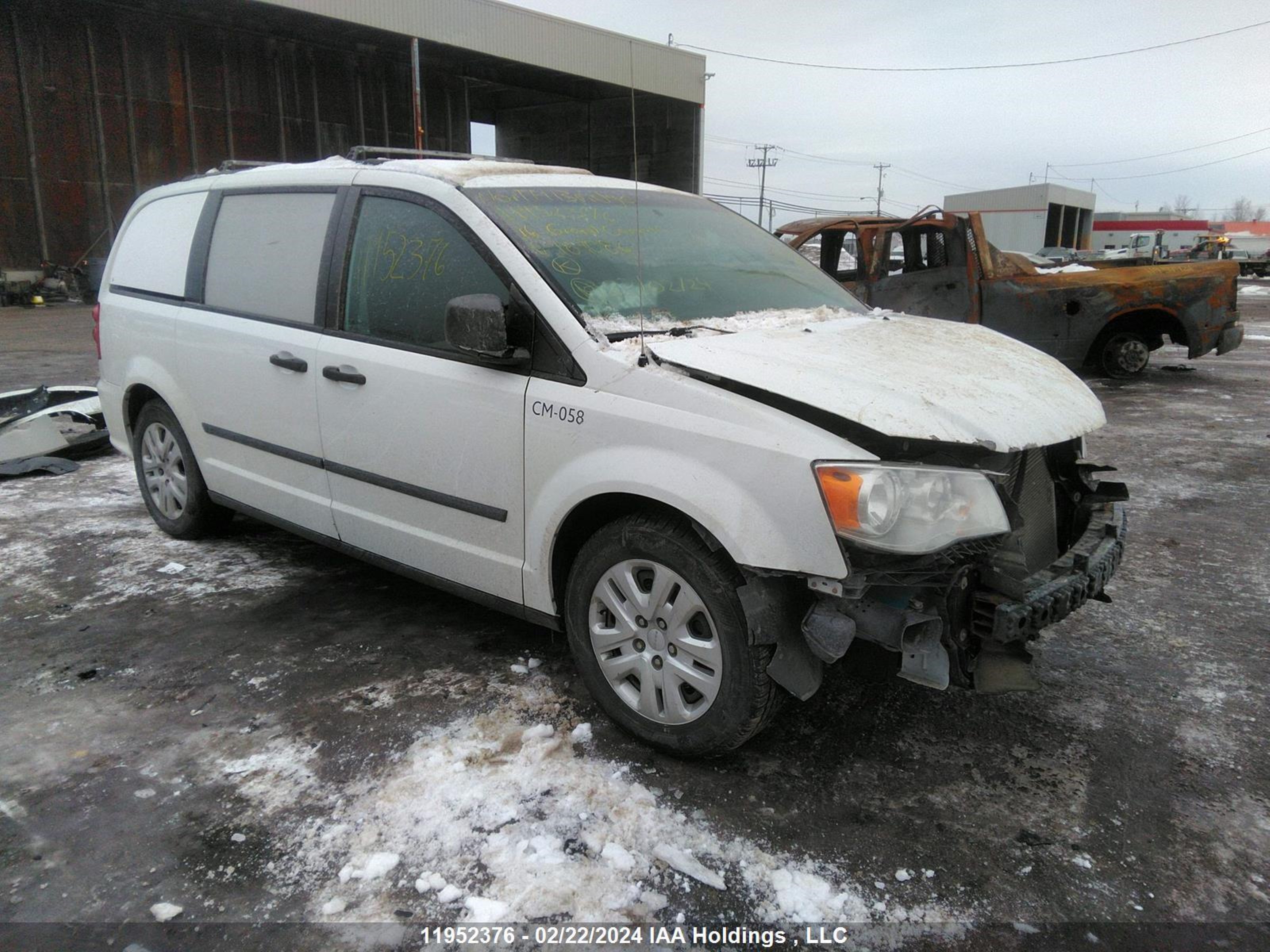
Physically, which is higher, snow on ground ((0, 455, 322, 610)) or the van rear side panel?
the van rear side panel

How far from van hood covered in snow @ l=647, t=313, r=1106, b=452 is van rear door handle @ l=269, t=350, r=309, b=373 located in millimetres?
1571

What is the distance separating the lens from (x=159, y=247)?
466cm

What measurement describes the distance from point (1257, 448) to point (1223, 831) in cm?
573

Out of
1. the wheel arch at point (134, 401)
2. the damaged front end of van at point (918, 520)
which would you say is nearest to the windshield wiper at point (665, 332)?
the damaged front end of van at point (918, 520)

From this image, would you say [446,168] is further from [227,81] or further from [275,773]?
[227,81]

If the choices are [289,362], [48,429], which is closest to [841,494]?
[289,362]

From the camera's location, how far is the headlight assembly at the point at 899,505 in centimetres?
232

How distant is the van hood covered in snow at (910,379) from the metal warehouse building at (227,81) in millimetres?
21030

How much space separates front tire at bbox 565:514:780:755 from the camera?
2.55m

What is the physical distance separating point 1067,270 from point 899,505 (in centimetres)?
946

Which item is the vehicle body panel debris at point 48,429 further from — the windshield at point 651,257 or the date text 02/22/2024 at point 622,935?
the date text 02/22/2024 at point 622,935

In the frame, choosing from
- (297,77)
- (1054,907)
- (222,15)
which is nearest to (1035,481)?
(1054,907)

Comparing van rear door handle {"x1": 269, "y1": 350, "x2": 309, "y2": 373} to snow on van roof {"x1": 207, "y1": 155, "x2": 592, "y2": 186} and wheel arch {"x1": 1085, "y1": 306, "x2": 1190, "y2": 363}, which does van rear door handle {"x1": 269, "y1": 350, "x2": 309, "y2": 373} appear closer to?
snow on van roof {"x1": 207, "y1": 155, "x2": 592, "y2": 186}

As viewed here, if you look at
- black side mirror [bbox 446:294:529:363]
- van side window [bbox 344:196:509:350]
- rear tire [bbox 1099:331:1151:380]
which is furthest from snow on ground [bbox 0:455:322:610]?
rear tire [bbox 1099:331:1151:380]
